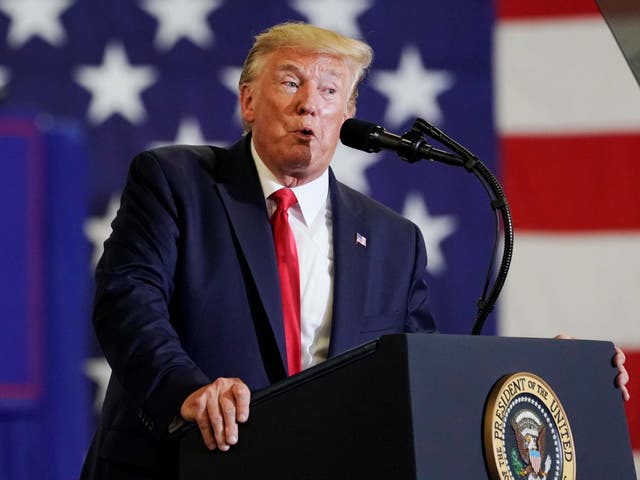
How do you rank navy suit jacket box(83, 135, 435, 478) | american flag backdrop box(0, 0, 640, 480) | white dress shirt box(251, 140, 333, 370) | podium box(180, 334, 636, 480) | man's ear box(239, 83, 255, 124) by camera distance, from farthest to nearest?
american flag backdrop box(0, 0, 640, 480), man's ear box(239, 83, 255, 124), white dress shirt box(251, 140, 333, 370), navy suit jacket box(83, 135, 435, 478), podium box(180, 334, 636, 480)

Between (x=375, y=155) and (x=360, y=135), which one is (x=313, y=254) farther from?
(x=375, y=155)

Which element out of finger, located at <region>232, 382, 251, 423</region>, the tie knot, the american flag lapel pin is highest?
the tie knot

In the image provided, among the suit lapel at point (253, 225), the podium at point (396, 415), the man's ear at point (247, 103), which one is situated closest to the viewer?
the podium at point (396, 415)

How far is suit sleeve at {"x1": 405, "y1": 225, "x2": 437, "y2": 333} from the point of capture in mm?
1924

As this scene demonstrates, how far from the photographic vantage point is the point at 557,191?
2.89 metres

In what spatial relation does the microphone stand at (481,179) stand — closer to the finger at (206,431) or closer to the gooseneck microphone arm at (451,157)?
the gooseneck microphone arm at (451,157)

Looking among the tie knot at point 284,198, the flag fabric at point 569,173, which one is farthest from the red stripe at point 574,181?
the tie knot at point 284,198

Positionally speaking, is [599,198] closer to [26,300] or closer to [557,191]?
[557,191]

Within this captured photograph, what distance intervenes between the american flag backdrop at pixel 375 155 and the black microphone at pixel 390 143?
1291 millimetres

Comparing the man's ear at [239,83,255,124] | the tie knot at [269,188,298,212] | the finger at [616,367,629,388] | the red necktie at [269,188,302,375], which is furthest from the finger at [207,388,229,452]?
the man's ear at [239,83,255,124]

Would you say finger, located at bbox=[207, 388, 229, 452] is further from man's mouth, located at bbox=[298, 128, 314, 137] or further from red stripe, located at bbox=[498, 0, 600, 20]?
red stripe, located at bbox=[498, 0, 600, 20]

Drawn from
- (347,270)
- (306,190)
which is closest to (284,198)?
(306,190)

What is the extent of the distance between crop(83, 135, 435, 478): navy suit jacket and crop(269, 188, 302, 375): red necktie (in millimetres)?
57

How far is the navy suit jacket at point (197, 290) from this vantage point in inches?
59.5
